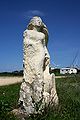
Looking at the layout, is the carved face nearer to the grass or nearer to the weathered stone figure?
the weathered stone figure

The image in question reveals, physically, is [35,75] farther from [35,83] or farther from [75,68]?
[75,68]

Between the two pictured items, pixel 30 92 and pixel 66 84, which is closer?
pixel 66 84

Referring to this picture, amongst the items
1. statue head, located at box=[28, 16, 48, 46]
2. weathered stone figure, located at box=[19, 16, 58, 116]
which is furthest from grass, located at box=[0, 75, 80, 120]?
statue head, located at box=[28, 16, 48, 46]

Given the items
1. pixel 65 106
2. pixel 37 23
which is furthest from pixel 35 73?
pixel 37 23

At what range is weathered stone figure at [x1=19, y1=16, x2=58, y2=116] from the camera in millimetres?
10039

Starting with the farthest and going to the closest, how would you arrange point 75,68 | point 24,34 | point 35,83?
1. point 24,34
2. point 35,83
3. point 75,68

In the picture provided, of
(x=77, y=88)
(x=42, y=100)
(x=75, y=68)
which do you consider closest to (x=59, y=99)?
(x=42, y=100)

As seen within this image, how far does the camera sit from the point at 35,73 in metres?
10.2

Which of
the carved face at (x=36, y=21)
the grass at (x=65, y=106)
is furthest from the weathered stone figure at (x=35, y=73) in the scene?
the grass at (x=65, y=106)

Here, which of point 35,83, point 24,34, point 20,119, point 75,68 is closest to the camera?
point 75,68

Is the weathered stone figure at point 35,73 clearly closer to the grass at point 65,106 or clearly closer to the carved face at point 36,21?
the carved face at point 36,21

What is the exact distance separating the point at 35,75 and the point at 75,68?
269 centimetres

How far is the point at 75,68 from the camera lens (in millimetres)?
7703

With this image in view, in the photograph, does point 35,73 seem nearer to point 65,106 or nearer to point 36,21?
point 65,106
